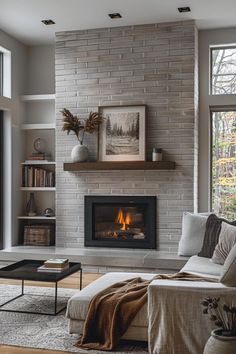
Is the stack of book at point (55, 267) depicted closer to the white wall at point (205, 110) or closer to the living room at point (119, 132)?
the living room at point (119, 132)

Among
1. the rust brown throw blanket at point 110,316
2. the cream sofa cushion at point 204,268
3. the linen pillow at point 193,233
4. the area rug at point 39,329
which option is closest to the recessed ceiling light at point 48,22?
the linen pillow at point 193,233

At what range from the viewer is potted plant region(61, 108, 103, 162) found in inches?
250

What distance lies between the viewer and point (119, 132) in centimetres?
640

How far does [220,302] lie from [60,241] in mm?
3938

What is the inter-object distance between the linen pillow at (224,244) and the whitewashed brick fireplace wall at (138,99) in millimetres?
1603

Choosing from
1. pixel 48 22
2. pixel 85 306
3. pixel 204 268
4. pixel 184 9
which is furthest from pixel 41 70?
pixel 85 306

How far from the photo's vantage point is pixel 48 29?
652 cm

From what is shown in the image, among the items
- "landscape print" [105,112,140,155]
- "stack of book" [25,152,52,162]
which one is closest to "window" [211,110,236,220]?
"landscape print" [105,112,140,155]

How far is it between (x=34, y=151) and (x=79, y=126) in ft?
3.44

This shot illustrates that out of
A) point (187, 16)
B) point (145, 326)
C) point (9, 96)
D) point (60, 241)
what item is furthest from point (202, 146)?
point (145, 326)

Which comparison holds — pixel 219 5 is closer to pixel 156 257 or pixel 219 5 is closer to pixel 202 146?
pixel 202 146

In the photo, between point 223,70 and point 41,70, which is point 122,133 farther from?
point 41,70

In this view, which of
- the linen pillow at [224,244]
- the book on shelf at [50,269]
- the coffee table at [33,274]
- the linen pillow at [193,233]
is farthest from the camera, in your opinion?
the linen pillow at [193,233]

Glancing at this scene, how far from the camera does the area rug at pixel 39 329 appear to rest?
11.2 feet
